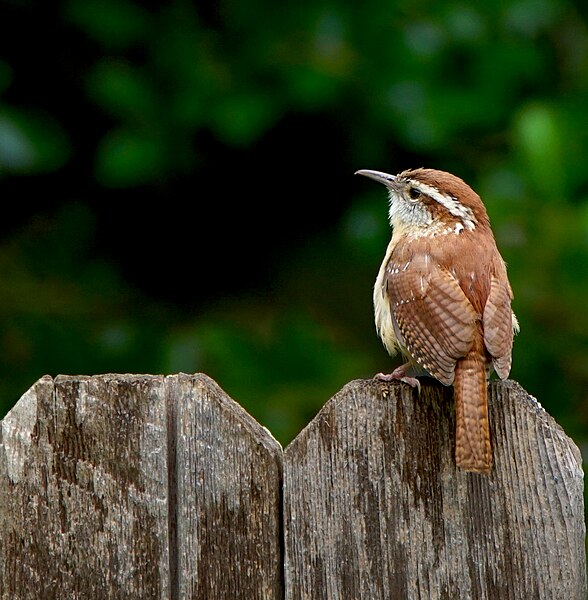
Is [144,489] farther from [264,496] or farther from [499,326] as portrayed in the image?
[499,326]

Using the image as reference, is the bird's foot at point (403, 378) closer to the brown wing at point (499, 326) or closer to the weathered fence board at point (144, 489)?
the brown wing at point (499, 326)

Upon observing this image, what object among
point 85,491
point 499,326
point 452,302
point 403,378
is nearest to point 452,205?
point 452,302

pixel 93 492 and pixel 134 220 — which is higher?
pixel 134 220

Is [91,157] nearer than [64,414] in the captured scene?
No

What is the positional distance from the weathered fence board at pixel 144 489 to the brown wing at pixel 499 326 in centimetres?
84

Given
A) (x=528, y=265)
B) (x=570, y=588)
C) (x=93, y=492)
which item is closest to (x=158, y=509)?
(x=93, y=492)

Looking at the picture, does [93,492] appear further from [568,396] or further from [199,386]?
[568,396]

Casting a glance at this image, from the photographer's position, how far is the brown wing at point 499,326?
9.64 feet

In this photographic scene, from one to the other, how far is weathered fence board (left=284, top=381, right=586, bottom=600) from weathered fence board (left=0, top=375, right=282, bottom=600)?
78 millimetres

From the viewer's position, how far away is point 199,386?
2.36m

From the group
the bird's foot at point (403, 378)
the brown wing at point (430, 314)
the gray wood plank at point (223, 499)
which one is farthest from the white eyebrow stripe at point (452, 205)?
the gray wood plank at point (223, 499)

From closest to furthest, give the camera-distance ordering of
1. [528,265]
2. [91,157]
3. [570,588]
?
[570,588] < [528,265] < [91,157]

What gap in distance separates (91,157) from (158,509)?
327cm

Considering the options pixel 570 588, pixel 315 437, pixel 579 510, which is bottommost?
pixel 570 588
